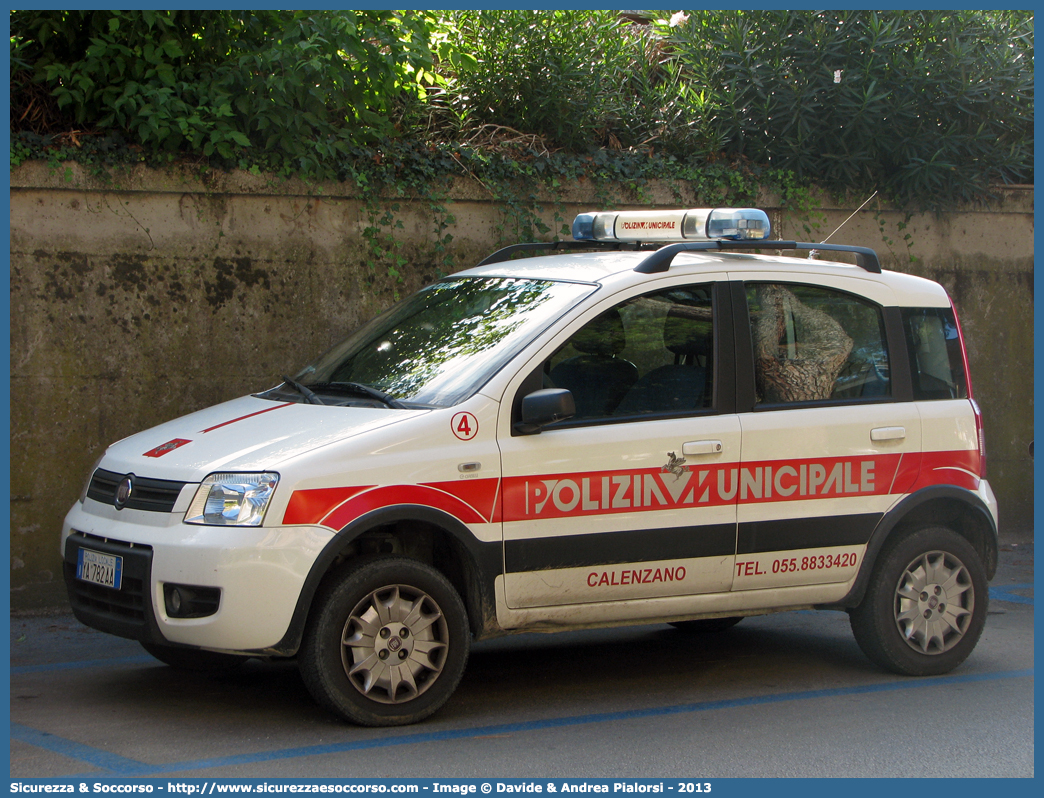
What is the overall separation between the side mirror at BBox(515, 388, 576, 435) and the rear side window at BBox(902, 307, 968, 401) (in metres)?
2.05

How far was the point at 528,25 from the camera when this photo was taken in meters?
9.01

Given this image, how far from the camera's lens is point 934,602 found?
227 inches

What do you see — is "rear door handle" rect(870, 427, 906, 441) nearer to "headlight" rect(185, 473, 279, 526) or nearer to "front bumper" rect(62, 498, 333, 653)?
"front bumper" rect(62, 498, 333, 653)

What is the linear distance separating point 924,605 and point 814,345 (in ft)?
4.75

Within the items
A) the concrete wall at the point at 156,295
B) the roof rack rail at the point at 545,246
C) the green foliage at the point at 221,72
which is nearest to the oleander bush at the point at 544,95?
the green foliage at the point at 221,72

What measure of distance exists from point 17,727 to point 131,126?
161 inches

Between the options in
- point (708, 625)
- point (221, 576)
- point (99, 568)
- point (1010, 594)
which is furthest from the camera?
point (1010, 594)

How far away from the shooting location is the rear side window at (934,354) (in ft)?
19.1

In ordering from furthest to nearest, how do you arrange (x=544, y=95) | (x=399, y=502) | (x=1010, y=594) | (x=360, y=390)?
(x=544, y=95), (x=1010, y=594), (x=360, y=390), (x=399, y=502)

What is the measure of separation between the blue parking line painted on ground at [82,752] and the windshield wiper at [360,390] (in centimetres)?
174

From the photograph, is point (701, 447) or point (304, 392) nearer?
point (701, 447)

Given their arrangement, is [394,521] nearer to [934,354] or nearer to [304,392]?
[304,392]

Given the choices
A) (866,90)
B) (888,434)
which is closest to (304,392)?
(888,434)

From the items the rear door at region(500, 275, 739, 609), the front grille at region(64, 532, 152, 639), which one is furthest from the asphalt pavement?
the rear door at region(500, 275, 739, 609)
